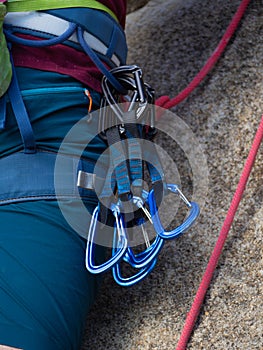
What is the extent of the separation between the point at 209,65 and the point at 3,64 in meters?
0.58

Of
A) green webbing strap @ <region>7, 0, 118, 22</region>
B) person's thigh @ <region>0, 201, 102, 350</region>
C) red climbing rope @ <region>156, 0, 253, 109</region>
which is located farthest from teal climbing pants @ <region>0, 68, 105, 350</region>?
red climbing rope @ <region>156, 0, 253, 109</region>

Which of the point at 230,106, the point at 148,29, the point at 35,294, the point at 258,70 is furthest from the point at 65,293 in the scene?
the point at 148,29

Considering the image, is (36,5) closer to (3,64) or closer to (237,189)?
(3,64)

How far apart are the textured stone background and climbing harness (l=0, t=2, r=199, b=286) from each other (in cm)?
12

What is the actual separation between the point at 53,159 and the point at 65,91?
0.14 m

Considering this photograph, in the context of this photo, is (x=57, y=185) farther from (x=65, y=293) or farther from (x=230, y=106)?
(x=230, y=106)

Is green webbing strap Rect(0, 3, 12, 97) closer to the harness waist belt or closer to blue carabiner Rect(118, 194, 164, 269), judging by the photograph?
the harness waist belt

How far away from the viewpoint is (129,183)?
3.55ft

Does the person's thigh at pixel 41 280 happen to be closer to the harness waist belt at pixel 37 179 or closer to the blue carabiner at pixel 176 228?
the harness waist belt at pixel 37 179

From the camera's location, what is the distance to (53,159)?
111 centimetres

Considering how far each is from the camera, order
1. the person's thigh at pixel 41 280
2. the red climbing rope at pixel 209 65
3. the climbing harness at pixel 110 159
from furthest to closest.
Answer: the red climbing rope at pixel 209 65 → the climbing harness at pixel 110 159 → the person's thigh at pixel 41 280

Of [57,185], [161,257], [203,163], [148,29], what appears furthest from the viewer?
[148,29]

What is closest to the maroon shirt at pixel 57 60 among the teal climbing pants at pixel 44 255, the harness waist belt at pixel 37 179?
the teal climbing pants at pixel 44 255

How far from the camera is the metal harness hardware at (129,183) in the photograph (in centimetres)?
105
